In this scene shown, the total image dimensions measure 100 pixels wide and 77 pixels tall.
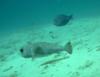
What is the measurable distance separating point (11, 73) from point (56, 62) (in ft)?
3.83

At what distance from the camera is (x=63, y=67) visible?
4.76 metres

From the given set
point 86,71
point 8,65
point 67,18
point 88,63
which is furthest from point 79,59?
point 67,18

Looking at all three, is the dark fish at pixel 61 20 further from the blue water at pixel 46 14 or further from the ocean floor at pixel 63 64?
the ocean floor at pixel 63 64


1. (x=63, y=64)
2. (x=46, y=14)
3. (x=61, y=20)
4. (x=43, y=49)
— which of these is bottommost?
(x=63, y=64)

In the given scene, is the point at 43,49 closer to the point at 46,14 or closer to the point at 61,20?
the point at 61,20

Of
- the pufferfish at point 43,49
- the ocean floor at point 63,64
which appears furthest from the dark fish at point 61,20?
the pufferfish at point 43,49

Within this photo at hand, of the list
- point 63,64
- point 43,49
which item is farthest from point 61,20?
point 63,64

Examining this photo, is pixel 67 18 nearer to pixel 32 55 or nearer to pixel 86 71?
pixel 32 55

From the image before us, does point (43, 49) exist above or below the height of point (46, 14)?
below

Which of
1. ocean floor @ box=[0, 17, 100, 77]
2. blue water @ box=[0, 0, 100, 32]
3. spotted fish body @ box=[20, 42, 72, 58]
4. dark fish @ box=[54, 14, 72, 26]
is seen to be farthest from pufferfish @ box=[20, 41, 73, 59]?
blue water @ box=[0, 0, 100, 32]

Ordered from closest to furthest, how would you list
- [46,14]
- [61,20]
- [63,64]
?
[63,64] → [61,20] → [46,14]

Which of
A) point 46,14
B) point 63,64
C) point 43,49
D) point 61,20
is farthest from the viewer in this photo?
point 46,14

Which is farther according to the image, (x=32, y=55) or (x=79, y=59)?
(x=32, y=55)

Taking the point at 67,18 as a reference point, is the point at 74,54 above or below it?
below
